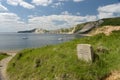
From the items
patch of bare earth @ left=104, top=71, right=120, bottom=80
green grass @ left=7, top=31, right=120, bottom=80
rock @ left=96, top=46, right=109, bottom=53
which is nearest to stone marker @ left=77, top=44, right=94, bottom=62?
green grass @ left=7, top=31, right=120, bottom=80

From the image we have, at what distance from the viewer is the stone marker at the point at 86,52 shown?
18.7 meters

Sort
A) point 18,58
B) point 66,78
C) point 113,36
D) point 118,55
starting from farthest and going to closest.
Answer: point 18,58 → point 113,36 → point 118,55 → point 66,78

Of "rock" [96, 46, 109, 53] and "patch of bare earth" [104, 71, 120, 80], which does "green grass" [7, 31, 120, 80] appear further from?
"patch of bare earth" [104, 71, 120, 80]

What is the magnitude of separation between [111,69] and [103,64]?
999mm

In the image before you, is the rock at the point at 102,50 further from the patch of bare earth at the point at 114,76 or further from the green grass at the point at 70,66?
the patch of bare earth at the point at 114,76

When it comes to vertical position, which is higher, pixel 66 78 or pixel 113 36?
pixel 113 36

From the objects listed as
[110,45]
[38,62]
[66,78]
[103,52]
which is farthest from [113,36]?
[66,78]

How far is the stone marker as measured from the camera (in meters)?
18.7

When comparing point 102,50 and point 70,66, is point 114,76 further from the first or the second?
point 102,50

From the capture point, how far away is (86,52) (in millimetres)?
19078

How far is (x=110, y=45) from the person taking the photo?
2334 centimetres

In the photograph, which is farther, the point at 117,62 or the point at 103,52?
the point at 103,52

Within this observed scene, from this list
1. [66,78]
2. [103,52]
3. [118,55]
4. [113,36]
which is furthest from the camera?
[113,36]

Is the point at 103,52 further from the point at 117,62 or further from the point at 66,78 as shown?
the point at 66,78
